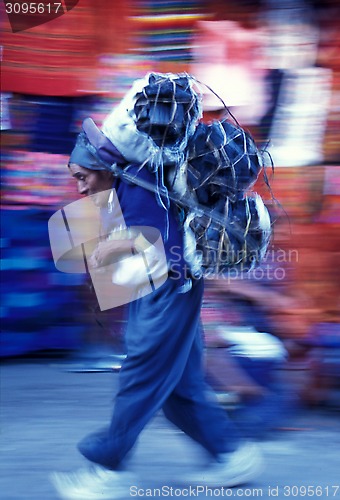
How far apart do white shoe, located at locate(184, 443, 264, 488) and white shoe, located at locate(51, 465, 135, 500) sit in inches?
14.8

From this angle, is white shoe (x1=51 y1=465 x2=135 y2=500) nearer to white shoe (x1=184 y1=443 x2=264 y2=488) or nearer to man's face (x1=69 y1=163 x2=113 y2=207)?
white shoe (x1=184 y1=443 x2=264 y2=488)

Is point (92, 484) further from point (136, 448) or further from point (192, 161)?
point (192, 161)

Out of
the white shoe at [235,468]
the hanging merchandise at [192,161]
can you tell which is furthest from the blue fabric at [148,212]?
the white shoe at [235,468]

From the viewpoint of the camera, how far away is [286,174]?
4.34m

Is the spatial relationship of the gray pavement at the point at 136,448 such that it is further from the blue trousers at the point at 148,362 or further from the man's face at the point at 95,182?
the man's face at the point at 95,182

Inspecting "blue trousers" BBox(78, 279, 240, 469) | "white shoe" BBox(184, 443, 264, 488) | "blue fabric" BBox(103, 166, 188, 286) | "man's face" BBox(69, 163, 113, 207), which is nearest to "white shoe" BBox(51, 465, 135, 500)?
"blue trousers" BBox(78, 279, 240, 469)

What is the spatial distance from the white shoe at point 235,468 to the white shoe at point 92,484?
377mm

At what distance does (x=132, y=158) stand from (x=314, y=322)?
5.05ft

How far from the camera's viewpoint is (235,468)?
3377mm

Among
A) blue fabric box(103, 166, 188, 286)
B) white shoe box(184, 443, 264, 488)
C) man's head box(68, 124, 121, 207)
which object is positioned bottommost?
white shoe box(184, 443, 264, 488)

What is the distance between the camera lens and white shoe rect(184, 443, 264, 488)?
11.1ft

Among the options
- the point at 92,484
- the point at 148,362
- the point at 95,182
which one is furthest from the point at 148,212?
the point at 92,484

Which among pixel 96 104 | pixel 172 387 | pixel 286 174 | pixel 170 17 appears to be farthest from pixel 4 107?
pixel 172 387

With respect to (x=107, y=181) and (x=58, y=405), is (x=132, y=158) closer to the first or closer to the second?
(x=107, y=181)
